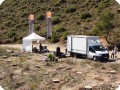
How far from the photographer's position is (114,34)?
4459 centimetres

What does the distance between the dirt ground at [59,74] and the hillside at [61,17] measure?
1561 cm

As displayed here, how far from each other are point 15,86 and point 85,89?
14.6 ft

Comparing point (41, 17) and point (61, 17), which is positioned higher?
point (41, 17)

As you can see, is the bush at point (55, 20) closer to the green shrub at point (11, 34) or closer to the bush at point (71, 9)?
the bush at point (71, 9)

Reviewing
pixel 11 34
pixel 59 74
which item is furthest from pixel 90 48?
pixel 11 34

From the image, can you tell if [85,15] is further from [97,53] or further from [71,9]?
[97,53]

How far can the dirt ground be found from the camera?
2002 cm

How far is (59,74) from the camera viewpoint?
A: 22859mm

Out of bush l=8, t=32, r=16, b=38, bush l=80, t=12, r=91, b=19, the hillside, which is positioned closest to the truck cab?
the hillside

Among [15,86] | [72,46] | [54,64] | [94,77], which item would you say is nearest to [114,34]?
[72,46]

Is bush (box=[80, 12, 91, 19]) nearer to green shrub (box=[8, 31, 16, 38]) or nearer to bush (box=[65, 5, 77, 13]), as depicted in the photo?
bush (box=[65, 5, 77, 13])

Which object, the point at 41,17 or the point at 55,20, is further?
the point at 41,17

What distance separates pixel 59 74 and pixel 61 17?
39207 mm

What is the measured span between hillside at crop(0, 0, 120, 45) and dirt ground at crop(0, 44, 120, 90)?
1561cm
